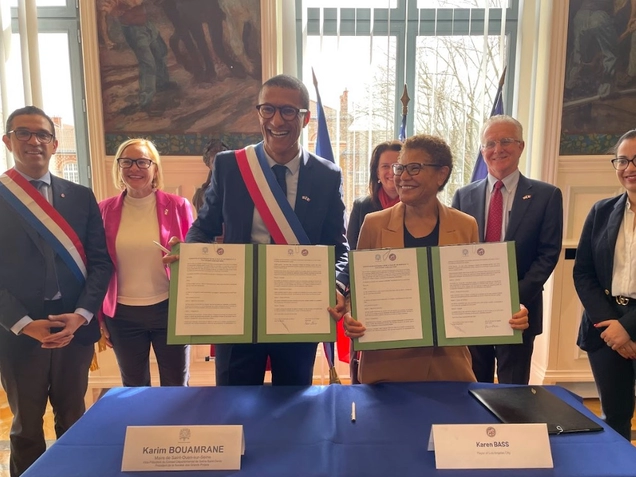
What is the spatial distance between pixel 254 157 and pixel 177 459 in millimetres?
1110

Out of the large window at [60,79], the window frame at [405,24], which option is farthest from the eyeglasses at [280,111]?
the large window at [60,79]

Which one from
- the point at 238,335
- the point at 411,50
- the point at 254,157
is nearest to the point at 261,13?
the point at 411,50

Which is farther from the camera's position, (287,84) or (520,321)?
(287,84)

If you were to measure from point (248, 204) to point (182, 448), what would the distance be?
935 mm

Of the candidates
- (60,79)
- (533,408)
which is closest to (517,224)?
(533,408)

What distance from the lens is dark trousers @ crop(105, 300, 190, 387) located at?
82.9 inches

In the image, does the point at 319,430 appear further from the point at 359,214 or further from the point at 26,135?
the point at 26,135

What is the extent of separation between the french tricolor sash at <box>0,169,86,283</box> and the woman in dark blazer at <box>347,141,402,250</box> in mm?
1351

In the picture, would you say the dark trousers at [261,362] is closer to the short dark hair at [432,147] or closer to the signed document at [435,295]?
the signed document at [435,295]

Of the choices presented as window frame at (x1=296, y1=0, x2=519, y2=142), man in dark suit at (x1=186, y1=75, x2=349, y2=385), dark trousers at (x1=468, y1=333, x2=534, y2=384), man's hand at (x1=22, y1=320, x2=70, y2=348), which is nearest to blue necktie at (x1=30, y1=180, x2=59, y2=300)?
man's hand at (x1=22, y1=320, x2=70, y2=348)

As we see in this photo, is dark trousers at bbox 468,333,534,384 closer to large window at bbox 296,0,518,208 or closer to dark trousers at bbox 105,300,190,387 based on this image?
dark trousers at bbox 105,300,190,387

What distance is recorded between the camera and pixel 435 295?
4.67ft

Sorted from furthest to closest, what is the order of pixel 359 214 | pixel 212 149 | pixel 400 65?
1. pixel 400 65
2. pixel 212 149
3. pixel 359 214

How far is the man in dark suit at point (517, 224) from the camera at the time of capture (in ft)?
6.82
